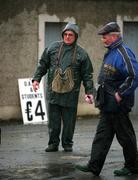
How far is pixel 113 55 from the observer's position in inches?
330

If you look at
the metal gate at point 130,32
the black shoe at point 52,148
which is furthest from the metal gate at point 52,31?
the black shoe at point 52,148

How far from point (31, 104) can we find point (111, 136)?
7.98 meters

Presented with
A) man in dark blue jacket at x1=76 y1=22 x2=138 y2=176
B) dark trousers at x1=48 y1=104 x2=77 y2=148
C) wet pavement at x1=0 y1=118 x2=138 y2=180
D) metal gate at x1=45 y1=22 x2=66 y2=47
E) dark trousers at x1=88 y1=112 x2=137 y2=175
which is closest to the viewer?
man in dark blue jacket at x1=76 y1=22 x2=138 y2=176

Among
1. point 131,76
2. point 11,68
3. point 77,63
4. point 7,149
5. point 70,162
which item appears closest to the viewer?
point 131,76

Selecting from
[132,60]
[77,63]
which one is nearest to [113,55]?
[132,60]

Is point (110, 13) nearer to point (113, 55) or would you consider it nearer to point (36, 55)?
point (36, 55)

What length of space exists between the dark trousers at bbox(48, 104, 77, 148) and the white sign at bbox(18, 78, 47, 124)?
5307 millimetres

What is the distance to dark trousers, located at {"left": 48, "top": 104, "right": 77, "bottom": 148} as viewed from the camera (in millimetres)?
10742

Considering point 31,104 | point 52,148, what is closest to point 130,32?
point 31,104

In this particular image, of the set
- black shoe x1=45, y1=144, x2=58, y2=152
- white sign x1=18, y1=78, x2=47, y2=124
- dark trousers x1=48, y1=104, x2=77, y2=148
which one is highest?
dark trousers x1=48, y1=104, x2=77, y2=148

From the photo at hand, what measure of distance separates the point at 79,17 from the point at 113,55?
865 cm

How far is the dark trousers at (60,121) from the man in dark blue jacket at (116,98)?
7.23ft

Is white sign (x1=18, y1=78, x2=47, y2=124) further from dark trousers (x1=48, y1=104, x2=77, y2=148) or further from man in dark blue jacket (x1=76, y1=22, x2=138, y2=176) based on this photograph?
man in dark blue jacket (x1=76, y1=22, x2=138, y2=176)

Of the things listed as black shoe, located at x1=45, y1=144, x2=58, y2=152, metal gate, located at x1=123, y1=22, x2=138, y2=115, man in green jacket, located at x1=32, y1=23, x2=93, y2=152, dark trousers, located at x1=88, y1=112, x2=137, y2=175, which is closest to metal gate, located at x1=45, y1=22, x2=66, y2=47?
metal gate, located at x1=123, y1=22, x2=138, y2=115
